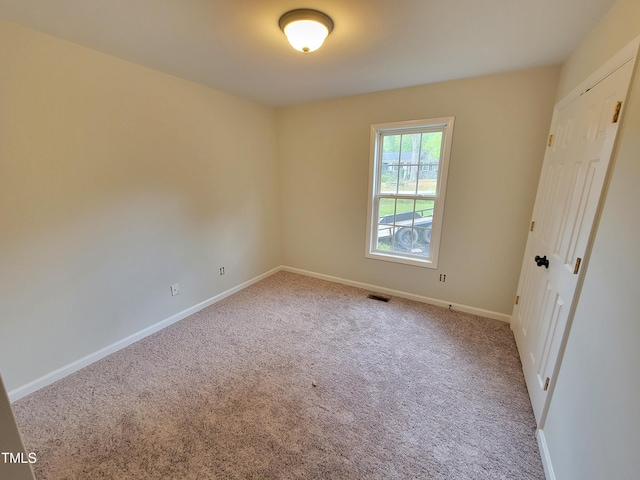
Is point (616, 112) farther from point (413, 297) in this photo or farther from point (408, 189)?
point (413, 297)

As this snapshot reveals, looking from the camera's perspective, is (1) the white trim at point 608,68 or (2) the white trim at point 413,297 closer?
(1) the white trim at point 608,68

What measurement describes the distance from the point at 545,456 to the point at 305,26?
2713 mm

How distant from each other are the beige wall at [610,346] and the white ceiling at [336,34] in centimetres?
40

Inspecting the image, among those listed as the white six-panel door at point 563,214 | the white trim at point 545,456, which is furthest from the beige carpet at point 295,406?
the white six-panel door at point 563,214

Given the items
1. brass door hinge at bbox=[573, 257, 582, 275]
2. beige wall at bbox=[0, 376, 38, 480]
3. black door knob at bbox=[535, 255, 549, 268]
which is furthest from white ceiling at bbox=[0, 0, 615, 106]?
beige wall at bbox=[0, 376, 38, 480]

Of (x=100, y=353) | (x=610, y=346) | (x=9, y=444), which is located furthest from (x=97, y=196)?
(x=610, y=346)

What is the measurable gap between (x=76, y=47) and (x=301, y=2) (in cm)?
168

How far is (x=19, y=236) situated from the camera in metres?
1.73

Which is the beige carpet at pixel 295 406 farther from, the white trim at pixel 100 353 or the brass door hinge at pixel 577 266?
the brass door hinge at pixel 577 266

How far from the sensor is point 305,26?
59.8 inches

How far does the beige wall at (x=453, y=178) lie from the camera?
2402 mm

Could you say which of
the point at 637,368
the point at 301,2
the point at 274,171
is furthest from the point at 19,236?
the point at 637,368

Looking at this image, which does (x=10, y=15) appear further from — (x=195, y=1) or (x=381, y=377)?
(x=381, y=377)

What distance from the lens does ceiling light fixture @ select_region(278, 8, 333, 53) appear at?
4.86ft
